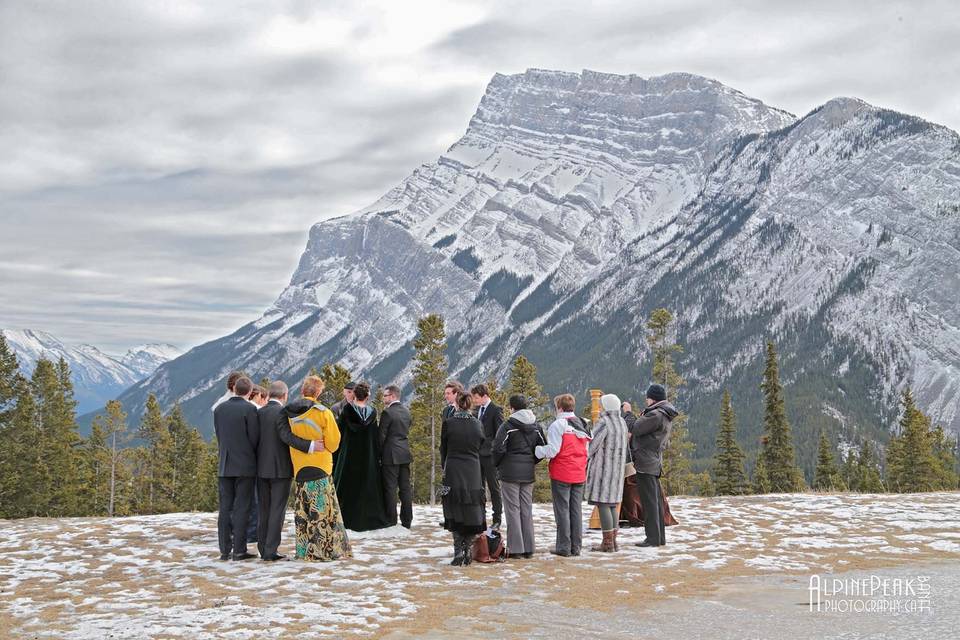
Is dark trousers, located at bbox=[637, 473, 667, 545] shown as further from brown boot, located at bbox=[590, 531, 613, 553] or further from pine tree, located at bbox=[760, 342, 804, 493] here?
pine tree, located at bbox=[760, 342, 804, 493]

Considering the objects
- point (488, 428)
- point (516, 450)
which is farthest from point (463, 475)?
point (488, 428)

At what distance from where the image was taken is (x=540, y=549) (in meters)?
13.7

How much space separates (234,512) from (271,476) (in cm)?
92

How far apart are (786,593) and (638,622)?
Answer: 2.50 meters

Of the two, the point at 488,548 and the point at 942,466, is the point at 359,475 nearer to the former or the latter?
the point at 488,548

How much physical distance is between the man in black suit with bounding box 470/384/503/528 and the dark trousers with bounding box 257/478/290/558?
3327mm

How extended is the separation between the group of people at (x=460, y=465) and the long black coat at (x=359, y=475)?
0.76 metres

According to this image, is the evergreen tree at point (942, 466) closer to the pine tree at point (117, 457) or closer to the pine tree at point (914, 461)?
the pine tree at point (914, 461)

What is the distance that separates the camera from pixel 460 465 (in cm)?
1224

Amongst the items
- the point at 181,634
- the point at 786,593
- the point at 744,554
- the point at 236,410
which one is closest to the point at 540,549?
the point at 744,554

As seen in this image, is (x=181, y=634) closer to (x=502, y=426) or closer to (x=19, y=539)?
(x=502, y=426)

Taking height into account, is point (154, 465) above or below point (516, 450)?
below

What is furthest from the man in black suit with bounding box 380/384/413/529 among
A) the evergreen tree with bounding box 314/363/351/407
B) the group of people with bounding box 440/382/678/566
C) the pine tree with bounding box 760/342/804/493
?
the pine tree with bounding box 760/342/804/493

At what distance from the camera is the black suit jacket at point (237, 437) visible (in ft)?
41.0
